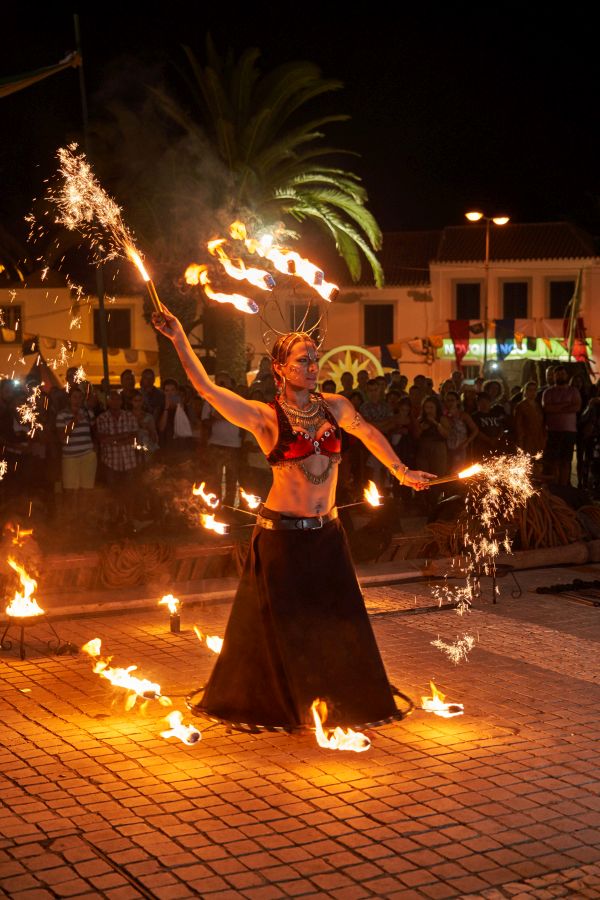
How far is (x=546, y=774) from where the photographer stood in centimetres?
537

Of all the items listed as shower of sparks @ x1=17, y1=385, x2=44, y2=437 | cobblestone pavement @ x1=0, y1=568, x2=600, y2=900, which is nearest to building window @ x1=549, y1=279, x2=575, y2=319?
shower of sparks @ x1=17, y1=385, x2=44, y2=437

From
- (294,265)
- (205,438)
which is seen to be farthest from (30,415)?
(294,265)

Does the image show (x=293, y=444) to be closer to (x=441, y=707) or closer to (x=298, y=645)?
(x=298, y=645)

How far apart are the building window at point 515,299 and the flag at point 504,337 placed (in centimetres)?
562

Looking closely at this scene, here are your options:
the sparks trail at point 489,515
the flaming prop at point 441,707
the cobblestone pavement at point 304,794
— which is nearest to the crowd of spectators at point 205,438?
the sparks trail at point 489,515

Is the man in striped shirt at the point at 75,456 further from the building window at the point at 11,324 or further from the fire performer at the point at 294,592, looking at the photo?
the building window at the point at 11,324

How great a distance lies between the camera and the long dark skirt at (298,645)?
580 centimetres

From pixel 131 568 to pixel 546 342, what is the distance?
33.4m

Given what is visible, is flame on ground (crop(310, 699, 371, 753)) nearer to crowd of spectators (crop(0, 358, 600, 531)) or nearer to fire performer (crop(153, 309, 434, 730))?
fire performer (crop(153, 309, 434, 730))

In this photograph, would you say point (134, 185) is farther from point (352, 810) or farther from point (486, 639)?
point (352, 810)

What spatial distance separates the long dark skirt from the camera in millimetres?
5805

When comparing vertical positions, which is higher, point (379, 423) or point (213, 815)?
point (379, 423)

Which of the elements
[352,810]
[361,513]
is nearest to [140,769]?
[352,810]

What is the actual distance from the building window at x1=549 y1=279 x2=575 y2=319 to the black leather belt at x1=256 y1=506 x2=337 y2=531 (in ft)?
135
